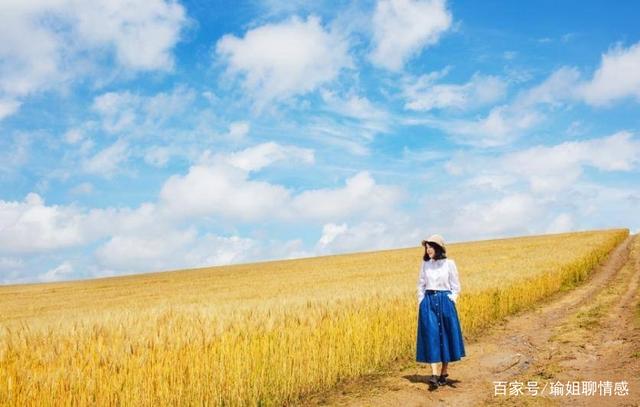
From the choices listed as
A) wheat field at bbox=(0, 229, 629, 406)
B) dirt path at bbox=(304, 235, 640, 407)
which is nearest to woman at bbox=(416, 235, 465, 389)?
dirt path at bbox=(304, 235, 640, 407)

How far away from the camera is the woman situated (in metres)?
8.68

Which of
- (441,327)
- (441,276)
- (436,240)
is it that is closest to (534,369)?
(441,327)

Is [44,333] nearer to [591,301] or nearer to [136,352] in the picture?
[136,352]

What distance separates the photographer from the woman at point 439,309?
8680 mm

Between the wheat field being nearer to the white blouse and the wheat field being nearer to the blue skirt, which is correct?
the blue skirt

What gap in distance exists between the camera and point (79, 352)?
6738mm

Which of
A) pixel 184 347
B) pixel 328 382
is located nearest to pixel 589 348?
pixel 328 382

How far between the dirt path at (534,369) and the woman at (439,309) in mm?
652

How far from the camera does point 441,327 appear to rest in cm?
877

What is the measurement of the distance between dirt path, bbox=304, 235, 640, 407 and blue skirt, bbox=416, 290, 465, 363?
638 mm

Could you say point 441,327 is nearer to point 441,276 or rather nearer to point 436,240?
point 441,276

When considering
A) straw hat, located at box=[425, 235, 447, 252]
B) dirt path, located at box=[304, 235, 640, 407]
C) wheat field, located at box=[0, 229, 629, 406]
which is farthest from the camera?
straw hat, located at box=[425, 235, 447, 252]

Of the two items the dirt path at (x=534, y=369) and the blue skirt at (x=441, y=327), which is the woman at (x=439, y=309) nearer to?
the blue skirt at (x=441, y=327)

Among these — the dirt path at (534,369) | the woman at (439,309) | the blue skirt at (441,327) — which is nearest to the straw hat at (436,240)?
the woman at (439,309)
